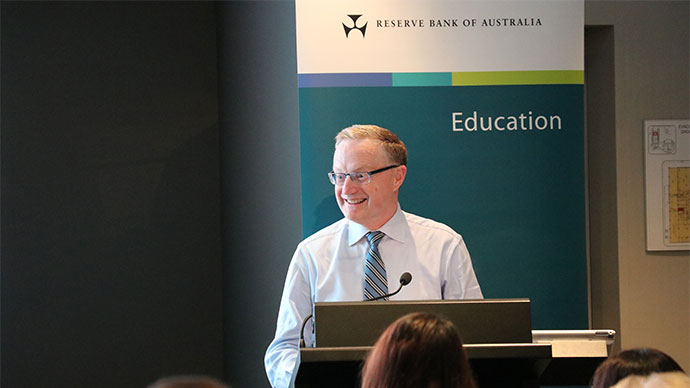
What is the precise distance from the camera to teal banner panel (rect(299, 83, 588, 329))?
13.8 feet

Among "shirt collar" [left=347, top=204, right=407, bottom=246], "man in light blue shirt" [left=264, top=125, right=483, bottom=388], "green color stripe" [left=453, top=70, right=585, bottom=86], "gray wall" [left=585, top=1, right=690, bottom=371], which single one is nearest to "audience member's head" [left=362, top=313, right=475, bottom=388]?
"man in light blue shirt" [left=264, top=125, right=483, bottom=388]

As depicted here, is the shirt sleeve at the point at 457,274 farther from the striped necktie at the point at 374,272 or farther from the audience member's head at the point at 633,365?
the audience member's head at the point at 633,365

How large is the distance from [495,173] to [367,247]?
3.07 ft

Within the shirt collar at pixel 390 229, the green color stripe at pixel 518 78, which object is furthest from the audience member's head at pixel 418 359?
the green color stripe at pixel 518 78

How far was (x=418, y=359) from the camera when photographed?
A: 71.4 inches

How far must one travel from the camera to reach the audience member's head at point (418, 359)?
1807mm

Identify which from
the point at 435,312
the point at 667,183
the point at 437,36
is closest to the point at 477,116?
the point at 437,36

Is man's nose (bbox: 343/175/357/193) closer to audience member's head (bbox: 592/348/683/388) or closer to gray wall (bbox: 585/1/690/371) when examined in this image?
audience member's head (bbox: 592/348/683/388)

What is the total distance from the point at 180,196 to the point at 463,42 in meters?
2.47

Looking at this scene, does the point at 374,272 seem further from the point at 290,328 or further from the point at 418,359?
the point at 418,359

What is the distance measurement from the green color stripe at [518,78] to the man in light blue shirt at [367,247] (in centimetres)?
73

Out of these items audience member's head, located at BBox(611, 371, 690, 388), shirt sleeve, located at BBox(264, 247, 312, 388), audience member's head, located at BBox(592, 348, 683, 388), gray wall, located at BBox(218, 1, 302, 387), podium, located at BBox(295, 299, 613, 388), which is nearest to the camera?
audience member's head, located at BBox(611, 371, 690, 388)

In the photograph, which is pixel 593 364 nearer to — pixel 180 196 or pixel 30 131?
pixel 180 196

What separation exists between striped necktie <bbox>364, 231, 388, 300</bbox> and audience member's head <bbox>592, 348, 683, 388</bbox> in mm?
1346
